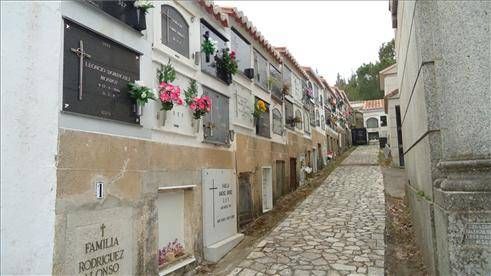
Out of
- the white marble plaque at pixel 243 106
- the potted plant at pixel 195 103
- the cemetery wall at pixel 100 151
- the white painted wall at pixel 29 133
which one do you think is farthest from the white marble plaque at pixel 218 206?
the white painted wall at pixel 29 133

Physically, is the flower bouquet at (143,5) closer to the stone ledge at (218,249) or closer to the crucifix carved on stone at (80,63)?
the crucifix carved on stone at (80,63)

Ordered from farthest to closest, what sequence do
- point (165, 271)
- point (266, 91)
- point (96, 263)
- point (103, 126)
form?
point (266, 91) < point (165, 271) < point (103, 126) < point (96, 263)

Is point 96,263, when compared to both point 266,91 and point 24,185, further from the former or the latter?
point 266,91

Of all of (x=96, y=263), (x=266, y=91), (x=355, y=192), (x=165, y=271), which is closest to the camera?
(x=96, y=263)

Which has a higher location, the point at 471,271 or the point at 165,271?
the point at 471,271

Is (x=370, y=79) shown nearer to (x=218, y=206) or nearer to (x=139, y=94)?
(x=218, y=206)

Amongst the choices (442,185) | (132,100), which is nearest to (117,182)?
(132,100)

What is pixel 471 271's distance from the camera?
379cm

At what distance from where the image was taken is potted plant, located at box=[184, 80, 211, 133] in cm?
709

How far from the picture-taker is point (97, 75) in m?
4.94

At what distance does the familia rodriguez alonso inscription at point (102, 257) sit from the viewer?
177 inches

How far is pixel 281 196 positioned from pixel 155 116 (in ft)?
26.9

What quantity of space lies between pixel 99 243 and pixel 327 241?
16.0 ft

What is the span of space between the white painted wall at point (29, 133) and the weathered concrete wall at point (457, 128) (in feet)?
13.2
